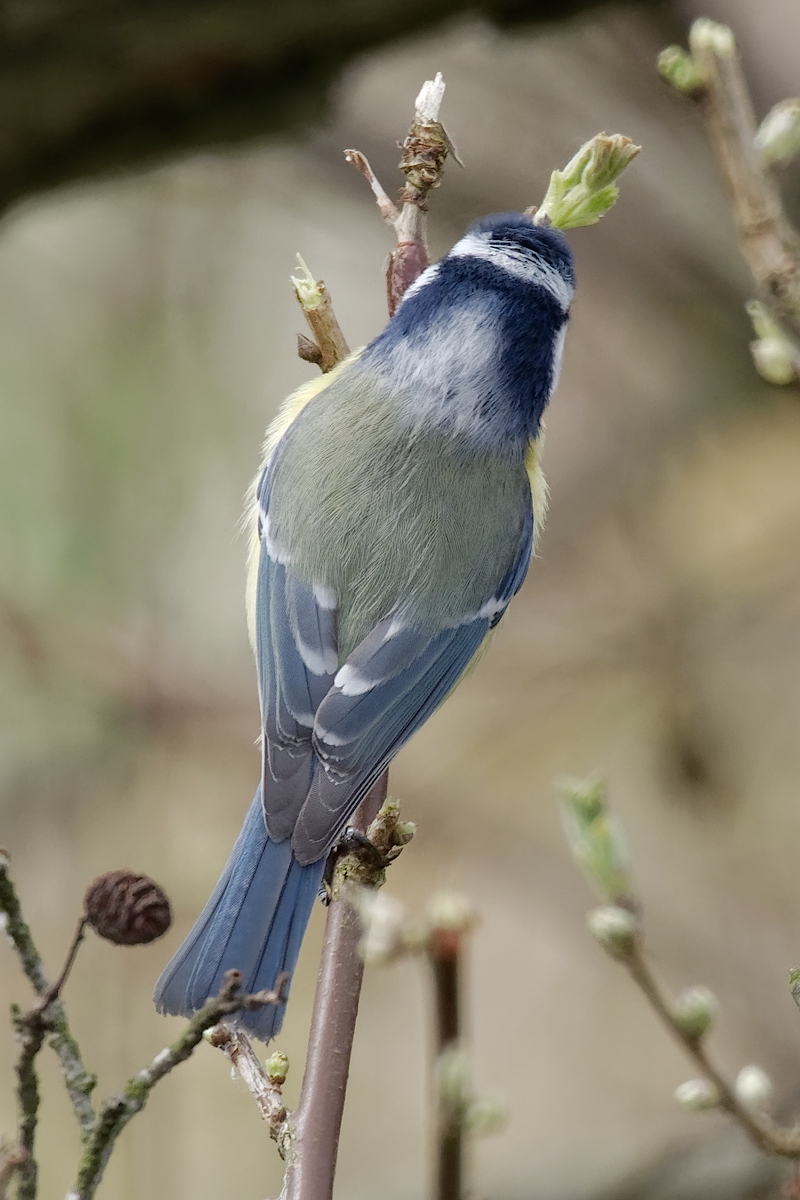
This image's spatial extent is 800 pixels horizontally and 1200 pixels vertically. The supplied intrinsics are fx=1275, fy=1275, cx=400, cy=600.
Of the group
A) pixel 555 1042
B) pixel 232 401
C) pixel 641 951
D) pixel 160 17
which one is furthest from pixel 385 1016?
pixel 641 951

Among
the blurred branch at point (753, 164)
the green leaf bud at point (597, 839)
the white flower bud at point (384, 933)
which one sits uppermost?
the blurred branch at point (753, 164)

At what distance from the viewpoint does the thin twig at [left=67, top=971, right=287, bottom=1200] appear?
95cm

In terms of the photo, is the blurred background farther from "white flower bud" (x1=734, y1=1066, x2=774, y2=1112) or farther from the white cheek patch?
"white flower bud" (x1=734, y1=1066, x2=774, y2=1112)

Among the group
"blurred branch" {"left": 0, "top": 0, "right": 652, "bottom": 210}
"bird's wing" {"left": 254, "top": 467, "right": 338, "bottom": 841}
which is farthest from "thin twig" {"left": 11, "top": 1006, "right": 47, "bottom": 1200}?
"blurred branch" {"left": 0, "top": 0, "right": 652, "bottom": 210}

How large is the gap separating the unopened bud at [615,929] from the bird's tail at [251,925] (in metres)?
1.00

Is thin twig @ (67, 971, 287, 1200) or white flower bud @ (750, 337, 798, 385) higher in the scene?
white flower bud @ (750, 337, 798, 385)

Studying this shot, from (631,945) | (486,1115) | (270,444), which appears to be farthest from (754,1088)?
(270,444)

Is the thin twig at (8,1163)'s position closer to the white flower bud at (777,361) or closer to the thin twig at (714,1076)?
the thin twig at (714,1076)

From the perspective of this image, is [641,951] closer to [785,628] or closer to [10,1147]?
[10,1147]

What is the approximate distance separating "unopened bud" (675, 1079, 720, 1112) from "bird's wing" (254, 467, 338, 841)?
1005 millimetres

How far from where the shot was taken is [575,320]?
378 cm

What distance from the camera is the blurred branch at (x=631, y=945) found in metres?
0.84

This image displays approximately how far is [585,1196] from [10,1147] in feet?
6.97

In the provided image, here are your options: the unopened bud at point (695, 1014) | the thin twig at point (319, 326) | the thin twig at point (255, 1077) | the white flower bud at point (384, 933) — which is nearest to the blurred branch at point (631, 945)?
the unopened bud at point (695, 1014)
